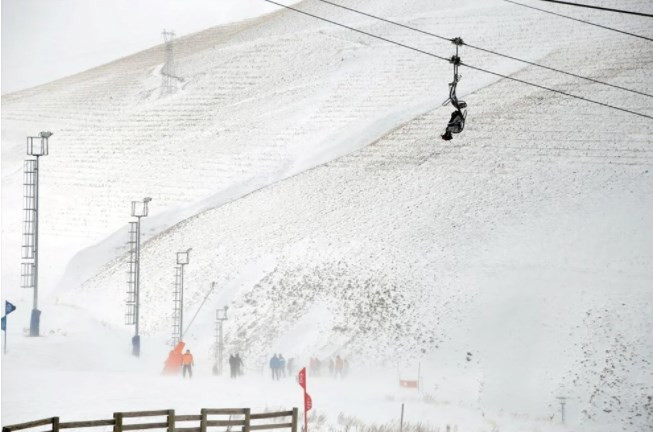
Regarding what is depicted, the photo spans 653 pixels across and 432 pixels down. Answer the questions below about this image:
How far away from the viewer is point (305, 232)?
41.0m

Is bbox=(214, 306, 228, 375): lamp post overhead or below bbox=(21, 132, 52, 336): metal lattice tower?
below

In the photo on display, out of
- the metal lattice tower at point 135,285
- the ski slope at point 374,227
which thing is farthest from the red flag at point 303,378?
the metal lattice tower at point 135,285

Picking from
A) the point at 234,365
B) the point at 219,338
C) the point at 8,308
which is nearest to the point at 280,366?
the point at 234,365

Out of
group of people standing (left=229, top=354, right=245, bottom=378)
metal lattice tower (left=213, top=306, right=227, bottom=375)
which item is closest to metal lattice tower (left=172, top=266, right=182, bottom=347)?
metal lattice tower (left=213, top=306, right=227, bottom=375)

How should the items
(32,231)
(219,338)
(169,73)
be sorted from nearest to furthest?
(219,338) < (32,231) < (169,73)

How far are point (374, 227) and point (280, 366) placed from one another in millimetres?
11310

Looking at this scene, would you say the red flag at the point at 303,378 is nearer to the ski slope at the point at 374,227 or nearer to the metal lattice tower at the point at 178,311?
the ski slope at the point at 374,227

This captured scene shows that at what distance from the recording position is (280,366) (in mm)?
30672

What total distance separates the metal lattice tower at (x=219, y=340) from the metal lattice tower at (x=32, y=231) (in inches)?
238

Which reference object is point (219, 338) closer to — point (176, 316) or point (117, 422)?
point (176, 316)

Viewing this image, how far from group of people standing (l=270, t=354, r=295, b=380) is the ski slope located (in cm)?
86

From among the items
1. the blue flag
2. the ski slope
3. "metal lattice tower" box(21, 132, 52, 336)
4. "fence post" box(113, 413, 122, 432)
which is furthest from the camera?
the ski slope

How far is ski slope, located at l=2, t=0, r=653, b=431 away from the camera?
2847 centimetres

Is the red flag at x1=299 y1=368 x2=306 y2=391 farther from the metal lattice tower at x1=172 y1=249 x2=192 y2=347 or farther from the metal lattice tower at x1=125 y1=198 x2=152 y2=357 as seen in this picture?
the metal lattice tower at x1=172 y1=249 x2=192 y2=347
